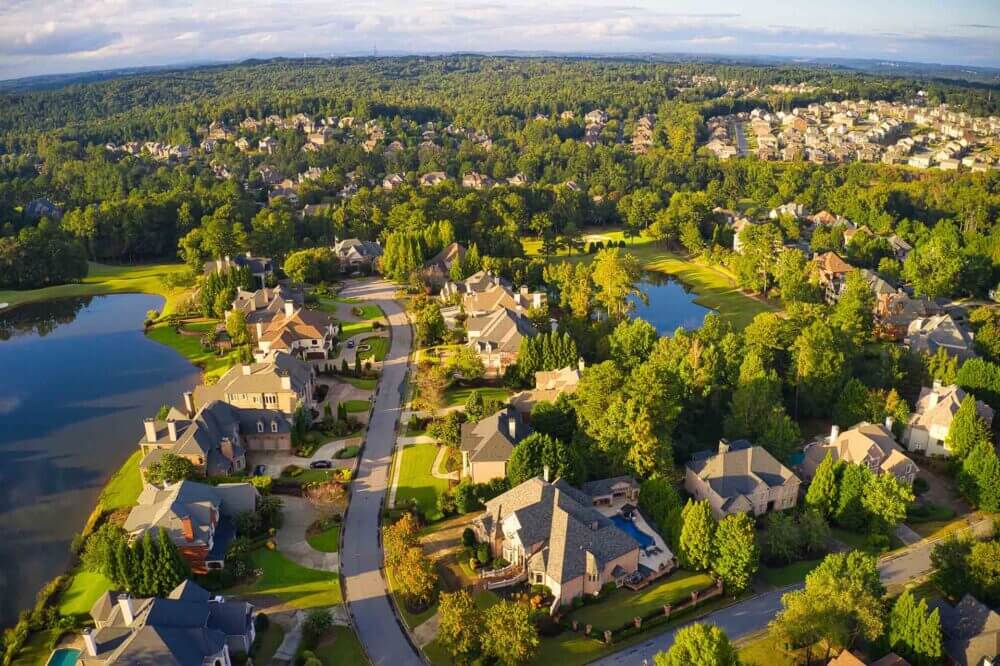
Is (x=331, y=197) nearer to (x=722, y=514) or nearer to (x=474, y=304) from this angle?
(x=474, y=304)

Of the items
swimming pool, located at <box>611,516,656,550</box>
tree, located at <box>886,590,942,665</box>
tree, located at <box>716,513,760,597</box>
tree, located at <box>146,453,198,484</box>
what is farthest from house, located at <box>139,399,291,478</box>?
tree, located at <box>886,590,942,665</box>

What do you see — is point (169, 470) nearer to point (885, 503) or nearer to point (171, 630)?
point (171, 630)

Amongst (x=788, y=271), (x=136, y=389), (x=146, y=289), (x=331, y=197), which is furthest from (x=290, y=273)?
(x=788, y=271)

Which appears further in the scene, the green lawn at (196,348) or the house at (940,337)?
the green lawn at (196,348)

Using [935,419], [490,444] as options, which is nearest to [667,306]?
[935,419]

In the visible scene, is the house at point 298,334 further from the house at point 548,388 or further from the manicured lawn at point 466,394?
the house at point 548,388

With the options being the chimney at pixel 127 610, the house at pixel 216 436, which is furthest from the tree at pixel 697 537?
the house at pixel 216 436

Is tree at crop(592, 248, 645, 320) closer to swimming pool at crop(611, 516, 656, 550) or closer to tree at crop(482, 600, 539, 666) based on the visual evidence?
swimming pool at crop(611, 516, 656, 550)
